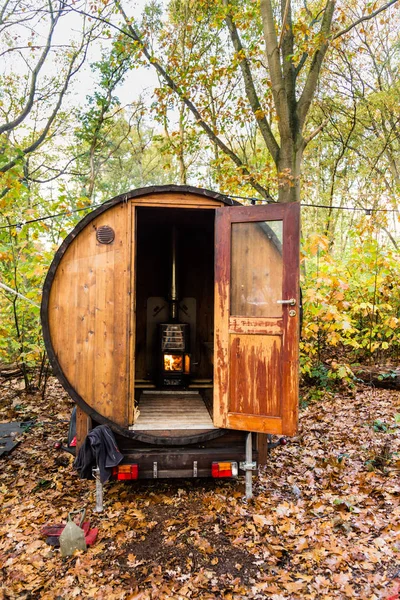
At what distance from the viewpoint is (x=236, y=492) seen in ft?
13.3

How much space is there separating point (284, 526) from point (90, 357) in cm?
228

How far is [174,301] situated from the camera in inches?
260

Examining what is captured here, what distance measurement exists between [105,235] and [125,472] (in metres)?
2.21

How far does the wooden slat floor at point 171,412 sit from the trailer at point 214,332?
0.27 feet

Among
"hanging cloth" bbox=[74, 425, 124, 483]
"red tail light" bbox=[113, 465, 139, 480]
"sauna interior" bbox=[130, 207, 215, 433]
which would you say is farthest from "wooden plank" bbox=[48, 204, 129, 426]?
"sauna interior" bbox=[130, 207, 215, 433]

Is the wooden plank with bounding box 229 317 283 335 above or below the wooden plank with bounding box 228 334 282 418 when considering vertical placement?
above

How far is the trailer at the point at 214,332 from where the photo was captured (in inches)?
144

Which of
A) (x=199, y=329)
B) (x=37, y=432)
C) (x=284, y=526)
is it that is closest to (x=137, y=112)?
(x=199, y=329)

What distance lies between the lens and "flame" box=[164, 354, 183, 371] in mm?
6238

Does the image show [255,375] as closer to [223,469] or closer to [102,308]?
[223,469]

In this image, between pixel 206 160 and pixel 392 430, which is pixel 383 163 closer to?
pixel 206 160

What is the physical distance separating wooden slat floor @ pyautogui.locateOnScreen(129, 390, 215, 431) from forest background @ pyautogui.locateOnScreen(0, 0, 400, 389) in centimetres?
225

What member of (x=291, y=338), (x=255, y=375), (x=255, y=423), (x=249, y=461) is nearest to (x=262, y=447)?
(x=249, y=461)

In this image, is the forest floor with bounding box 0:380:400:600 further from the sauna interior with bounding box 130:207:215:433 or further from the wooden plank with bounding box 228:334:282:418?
the sauna interior with bounding box 130:207:215:433
